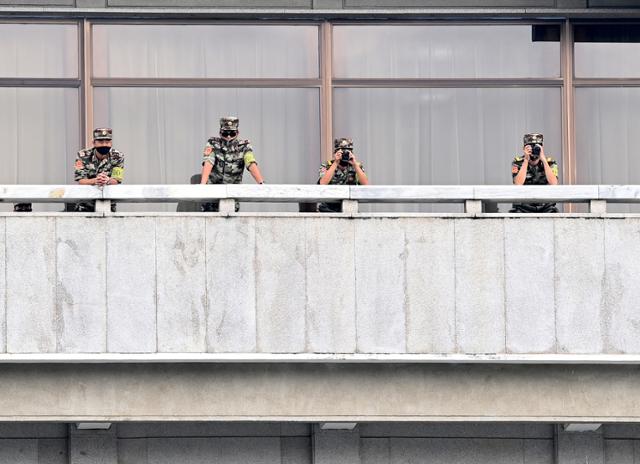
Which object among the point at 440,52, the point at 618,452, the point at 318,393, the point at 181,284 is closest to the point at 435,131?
the point at 440,52

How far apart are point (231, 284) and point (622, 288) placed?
14.7ft

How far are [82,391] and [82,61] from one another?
648 cm

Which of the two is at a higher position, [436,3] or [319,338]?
[436,3]

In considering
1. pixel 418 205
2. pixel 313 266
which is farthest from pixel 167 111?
pixel 313 266

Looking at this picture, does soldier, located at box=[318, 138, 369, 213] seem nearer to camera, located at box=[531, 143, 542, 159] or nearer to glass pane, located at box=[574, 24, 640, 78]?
camera, located at box=[531, 143, 542, 159]

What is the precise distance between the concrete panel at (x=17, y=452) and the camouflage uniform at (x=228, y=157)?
12.5 ft

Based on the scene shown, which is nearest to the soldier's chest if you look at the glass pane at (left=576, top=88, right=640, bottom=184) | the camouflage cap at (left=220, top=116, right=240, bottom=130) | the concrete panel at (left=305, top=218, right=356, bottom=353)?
the camouflage cap at (left=220, top=116, right=240, bottom=130)

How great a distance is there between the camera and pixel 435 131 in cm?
2517

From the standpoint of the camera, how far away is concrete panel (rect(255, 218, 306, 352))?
19.9m

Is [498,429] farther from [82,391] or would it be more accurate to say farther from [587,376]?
[82,391]

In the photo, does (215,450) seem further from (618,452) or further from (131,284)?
(618,452)

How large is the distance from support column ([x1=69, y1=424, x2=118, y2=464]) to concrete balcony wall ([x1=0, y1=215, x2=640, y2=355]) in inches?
50.4

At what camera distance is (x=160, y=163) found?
81.1ft

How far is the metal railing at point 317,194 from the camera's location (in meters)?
20.0
